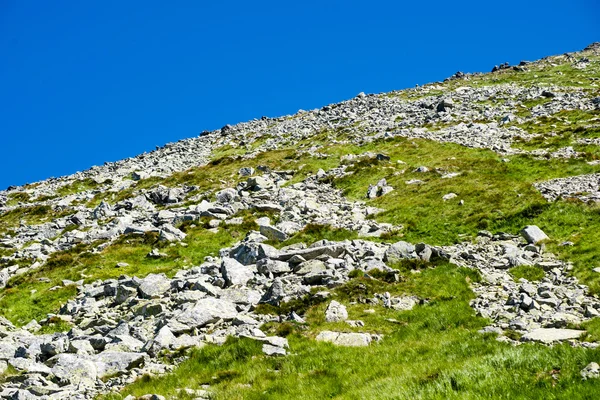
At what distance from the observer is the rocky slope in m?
14.7

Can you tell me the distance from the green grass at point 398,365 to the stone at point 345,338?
343mm

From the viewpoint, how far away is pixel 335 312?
16422mm

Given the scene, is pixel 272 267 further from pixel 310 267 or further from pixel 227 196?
pixel 227 196

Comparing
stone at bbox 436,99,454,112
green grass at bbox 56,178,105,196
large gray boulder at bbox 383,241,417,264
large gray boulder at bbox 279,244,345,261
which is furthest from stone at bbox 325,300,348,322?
stone at bbox 436,99,454,112

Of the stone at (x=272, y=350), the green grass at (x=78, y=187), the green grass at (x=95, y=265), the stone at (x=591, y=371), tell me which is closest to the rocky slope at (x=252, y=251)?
the green grass at (x=95, y=265)

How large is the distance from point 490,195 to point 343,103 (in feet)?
211

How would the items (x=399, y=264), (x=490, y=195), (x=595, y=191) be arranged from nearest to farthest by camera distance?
(x=399, y=264) → (x=595, y=191) → (x=490, y=195)

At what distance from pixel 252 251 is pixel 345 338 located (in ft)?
29.8

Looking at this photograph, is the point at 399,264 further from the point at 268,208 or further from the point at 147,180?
the point at 147,180

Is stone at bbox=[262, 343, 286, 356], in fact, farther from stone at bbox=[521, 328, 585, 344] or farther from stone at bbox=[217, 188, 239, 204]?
stone at bbox=[217, 188, 239, 204]

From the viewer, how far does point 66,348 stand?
15.5 m

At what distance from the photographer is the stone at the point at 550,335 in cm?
1179

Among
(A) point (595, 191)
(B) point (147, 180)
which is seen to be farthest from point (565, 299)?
(B) point (147, 180)

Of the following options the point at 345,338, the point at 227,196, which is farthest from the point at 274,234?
the point at 345,338
